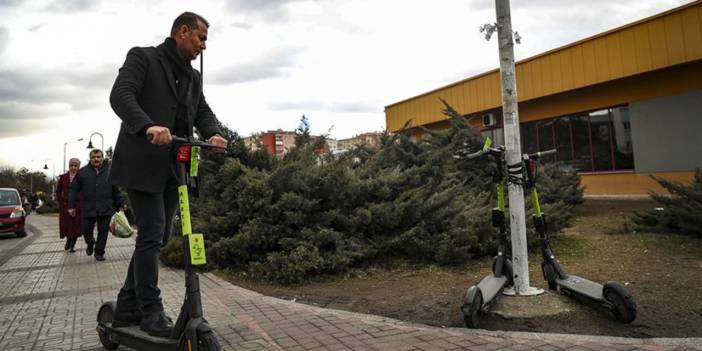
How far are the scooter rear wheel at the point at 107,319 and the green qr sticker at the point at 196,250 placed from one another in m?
1.18

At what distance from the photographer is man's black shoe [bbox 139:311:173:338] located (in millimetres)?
3002

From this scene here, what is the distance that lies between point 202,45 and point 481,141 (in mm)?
7917

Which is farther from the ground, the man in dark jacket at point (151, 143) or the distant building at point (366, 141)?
the distant building at point (366, 141)

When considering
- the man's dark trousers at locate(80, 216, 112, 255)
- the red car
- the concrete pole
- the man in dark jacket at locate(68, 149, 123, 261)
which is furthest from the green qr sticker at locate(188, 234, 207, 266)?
the red car

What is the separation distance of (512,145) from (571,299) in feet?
4.61

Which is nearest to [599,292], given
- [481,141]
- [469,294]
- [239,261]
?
[469,294]

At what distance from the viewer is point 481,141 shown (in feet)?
33.5

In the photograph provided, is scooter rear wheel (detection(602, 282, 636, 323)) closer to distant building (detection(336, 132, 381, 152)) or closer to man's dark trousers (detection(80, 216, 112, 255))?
distant building (detection(336, 132, 381, 152))

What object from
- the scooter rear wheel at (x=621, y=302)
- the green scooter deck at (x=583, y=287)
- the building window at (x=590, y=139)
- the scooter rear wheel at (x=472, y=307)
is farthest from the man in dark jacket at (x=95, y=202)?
the building window at (x=590, y=139)

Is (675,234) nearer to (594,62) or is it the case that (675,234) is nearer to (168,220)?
(168,220)

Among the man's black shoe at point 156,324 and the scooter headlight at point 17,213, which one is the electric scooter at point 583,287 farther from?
the scooter headlight at point 17,213

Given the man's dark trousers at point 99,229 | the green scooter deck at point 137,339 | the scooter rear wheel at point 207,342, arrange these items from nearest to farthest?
the scooter rear wheel at point 207,342 < the green scooter deck at point 137,339 < the man's dark trousers at point 99,229

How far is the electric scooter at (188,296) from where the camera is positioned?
2572 mm

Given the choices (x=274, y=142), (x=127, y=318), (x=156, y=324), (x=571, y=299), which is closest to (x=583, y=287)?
(x=571, y=299)
